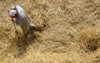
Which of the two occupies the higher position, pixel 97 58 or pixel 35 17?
pixel 35 17

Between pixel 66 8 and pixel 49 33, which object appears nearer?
pixel 49 33

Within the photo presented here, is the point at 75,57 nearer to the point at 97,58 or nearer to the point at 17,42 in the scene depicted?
the point at 97,58

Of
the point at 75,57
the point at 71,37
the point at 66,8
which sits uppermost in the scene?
the point at 66,8

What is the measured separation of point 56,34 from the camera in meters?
2.77

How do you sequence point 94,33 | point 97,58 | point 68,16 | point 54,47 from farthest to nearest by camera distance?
1. point 68,16
2. point 54,47
3. point 94,33
4. point 97,58

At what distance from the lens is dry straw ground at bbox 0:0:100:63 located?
231cm

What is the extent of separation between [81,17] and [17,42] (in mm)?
2045

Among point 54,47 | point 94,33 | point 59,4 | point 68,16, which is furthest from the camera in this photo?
point 59,4

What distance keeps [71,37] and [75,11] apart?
897 mm

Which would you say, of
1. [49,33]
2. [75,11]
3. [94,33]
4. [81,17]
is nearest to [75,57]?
[94,33]

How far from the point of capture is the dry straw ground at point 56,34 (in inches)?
91.0

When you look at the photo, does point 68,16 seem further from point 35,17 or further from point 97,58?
point 97,58

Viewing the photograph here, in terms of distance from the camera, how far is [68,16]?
2.99 metres

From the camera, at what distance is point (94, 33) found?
243 centimetres
